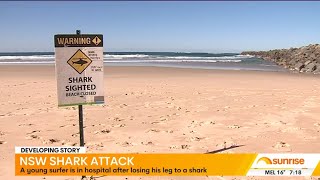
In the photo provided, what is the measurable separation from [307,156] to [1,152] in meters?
6.22

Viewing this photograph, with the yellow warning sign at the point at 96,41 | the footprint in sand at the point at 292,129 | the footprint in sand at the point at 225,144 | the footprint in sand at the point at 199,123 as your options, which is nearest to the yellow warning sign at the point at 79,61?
the yellow warning sign at the point at 96,41

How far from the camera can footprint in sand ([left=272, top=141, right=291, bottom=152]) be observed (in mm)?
7539

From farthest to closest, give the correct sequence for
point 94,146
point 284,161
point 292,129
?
point 292,129 < point 94,146 < point 284,161

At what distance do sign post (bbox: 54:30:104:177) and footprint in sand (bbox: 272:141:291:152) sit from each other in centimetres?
444

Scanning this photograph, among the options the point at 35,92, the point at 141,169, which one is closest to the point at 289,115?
the point at 141,169

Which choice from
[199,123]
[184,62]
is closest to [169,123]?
[199,123]

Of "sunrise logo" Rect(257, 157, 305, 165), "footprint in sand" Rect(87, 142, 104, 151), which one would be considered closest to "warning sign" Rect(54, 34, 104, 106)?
"footprint in sand" Rect(87, 142, 104, 151)

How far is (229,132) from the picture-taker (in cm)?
900

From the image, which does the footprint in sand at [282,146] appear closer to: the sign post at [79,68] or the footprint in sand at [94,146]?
the footprint in sand at [94,146]

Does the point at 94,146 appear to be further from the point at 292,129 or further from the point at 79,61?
the point at 292,129

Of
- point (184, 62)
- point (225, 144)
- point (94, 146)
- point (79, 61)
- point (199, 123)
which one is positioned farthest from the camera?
point (184, 62)

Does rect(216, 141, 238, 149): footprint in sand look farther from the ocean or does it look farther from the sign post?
the ocean
